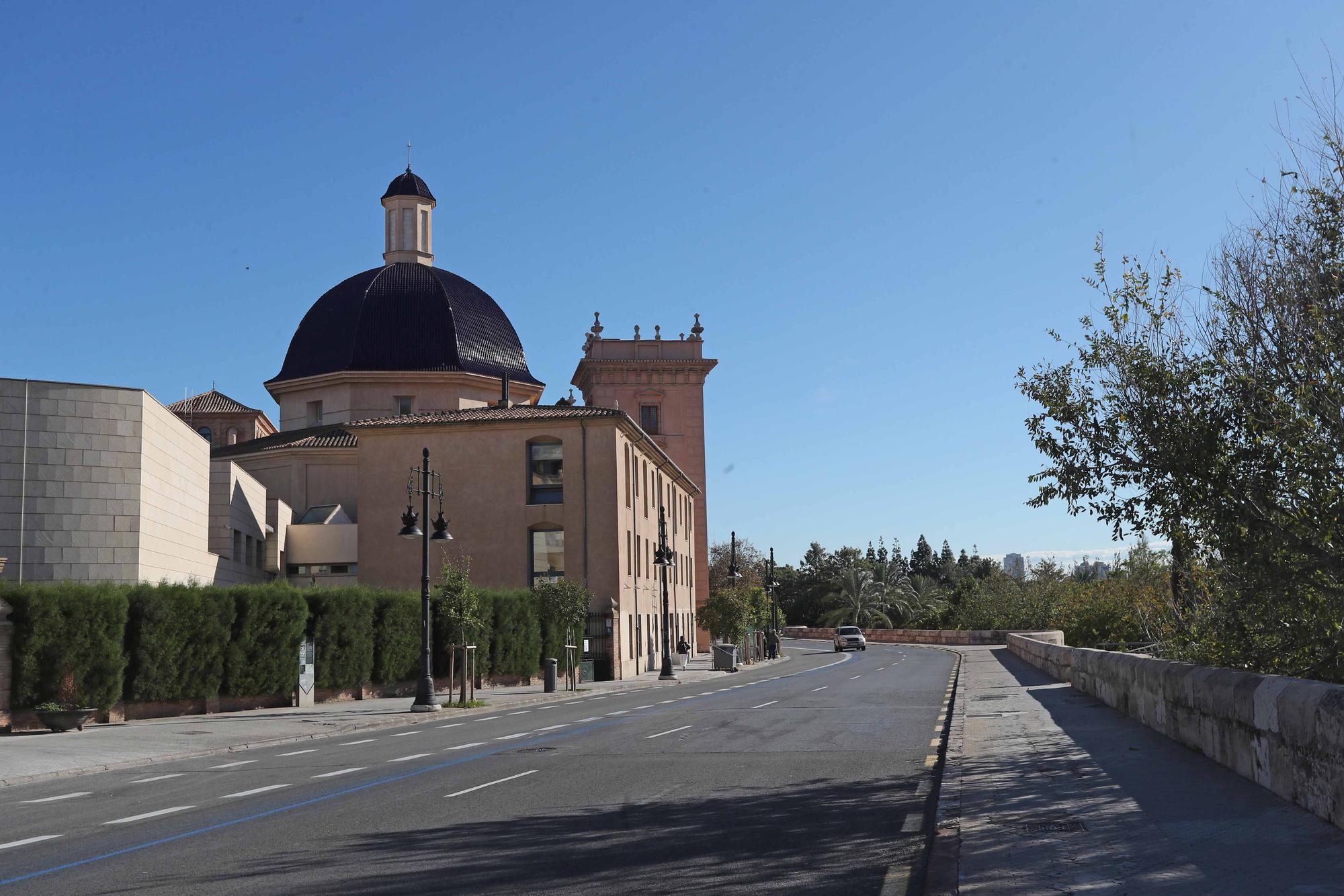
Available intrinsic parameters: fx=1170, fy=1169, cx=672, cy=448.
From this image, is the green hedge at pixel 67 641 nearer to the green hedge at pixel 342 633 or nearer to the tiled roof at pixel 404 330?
the green hedge at pixel 342 633

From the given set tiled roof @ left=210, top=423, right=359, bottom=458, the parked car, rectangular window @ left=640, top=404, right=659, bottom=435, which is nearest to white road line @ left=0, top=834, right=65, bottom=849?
tiled roof @ left=210, top=423, right=359, bottom=458

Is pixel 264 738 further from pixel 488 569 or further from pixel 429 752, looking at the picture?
pixel 488 569

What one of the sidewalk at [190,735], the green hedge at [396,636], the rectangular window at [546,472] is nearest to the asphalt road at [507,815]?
the sidewalk at [190,735]

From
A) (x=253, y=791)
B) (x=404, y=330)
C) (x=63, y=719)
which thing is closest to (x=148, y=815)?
(x=253, y=791)

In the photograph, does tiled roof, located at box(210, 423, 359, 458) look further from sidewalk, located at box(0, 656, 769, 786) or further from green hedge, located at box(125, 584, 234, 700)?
green hedge, located at box(125, 584, 234, 700)

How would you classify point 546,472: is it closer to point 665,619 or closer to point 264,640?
point 665,619

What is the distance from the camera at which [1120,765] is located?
36.9ft

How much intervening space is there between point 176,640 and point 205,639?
2.98ft

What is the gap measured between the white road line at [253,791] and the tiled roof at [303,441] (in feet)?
121

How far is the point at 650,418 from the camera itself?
7612 cm

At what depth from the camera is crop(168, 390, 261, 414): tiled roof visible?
72938 millimetres

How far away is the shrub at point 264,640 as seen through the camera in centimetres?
2658

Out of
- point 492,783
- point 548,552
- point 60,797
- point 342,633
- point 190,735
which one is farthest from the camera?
point 548,552

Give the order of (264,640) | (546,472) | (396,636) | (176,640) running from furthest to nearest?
(546,472) → (396,636) → (264,640) → (176,640)
